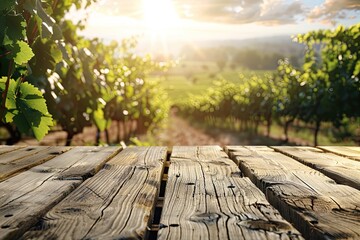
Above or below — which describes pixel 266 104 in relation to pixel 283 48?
below

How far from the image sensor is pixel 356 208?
1.48 metres

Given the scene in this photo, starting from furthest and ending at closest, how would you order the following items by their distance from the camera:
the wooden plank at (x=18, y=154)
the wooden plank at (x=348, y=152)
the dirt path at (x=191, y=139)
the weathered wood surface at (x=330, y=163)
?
the dirt path at (x=191, y=139) → the wooden plank at (x=348, y=152) → the wooden plank at (x=18, y=154) → the weathered wood surface at (x=330, y=163)

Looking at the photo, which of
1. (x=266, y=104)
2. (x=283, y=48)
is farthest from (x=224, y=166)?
(x=283, y=48)

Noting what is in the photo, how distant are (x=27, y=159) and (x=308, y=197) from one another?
1.47 metres

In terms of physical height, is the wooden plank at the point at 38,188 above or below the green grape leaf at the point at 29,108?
below

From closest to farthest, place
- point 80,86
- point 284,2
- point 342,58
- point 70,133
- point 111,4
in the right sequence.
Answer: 1. point 284,2
2. point 111,4
3. point 80,86
4. point 70,133
5. point 342,58

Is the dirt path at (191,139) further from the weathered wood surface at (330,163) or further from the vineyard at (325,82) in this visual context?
the weathered wood surface at (330,163)

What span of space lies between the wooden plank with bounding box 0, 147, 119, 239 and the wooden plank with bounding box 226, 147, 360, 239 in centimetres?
Answer: 71

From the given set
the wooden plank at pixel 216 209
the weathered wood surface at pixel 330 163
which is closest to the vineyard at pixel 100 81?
the wooden plank at pixel 216 209

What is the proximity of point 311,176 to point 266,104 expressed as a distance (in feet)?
53.2

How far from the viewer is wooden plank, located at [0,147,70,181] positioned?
2.09m

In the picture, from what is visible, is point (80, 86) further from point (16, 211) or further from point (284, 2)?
point (16, 211)

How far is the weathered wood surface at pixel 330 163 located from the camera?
1.97 meters

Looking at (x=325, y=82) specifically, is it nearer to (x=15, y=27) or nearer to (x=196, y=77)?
(x=15, y=27)
